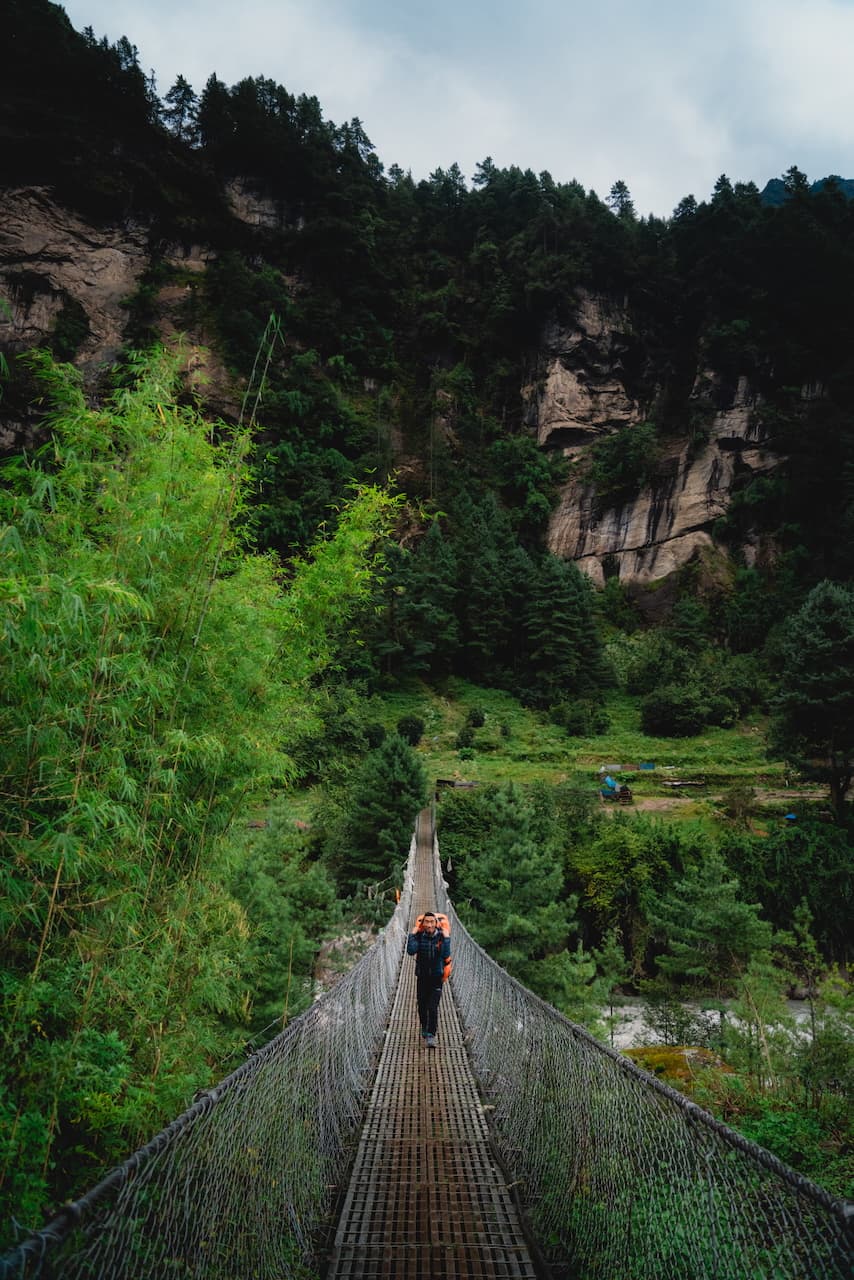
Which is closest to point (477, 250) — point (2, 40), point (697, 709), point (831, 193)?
point (831, 193)

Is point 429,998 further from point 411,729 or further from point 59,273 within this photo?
point 59,273

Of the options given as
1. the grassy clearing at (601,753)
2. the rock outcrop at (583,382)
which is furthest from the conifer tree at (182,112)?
the grassy clearing at (601,753)

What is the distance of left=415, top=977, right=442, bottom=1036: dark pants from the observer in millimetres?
3688

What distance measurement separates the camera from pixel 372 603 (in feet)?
61.2

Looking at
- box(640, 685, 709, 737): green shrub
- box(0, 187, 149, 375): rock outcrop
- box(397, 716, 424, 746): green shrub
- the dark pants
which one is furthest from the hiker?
box(0, 187, 149, 375): rock outcrop

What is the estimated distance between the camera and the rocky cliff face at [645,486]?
99.4 ft

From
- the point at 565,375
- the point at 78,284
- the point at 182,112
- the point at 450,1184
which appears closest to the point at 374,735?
the point at 450,1184

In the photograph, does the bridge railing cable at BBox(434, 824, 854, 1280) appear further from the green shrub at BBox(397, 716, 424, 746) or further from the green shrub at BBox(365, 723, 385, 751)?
the green shrub at BBox(397, 716, 424, 746)

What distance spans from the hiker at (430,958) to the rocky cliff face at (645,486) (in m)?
28.8

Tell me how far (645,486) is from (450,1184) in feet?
107

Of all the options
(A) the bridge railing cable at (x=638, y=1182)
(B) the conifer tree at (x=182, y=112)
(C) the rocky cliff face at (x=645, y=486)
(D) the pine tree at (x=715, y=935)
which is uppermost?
(B) the conifer tree at (x=182, y=112)

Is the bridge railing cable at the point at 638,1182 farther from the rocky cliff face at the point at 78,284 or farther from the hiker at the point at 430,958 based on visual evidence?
the rocky cliff face at the point at 78,284

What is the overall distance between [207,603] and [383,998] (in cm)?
353

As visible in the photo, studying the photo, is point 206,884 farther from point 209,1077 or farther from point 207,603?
point 207,603
